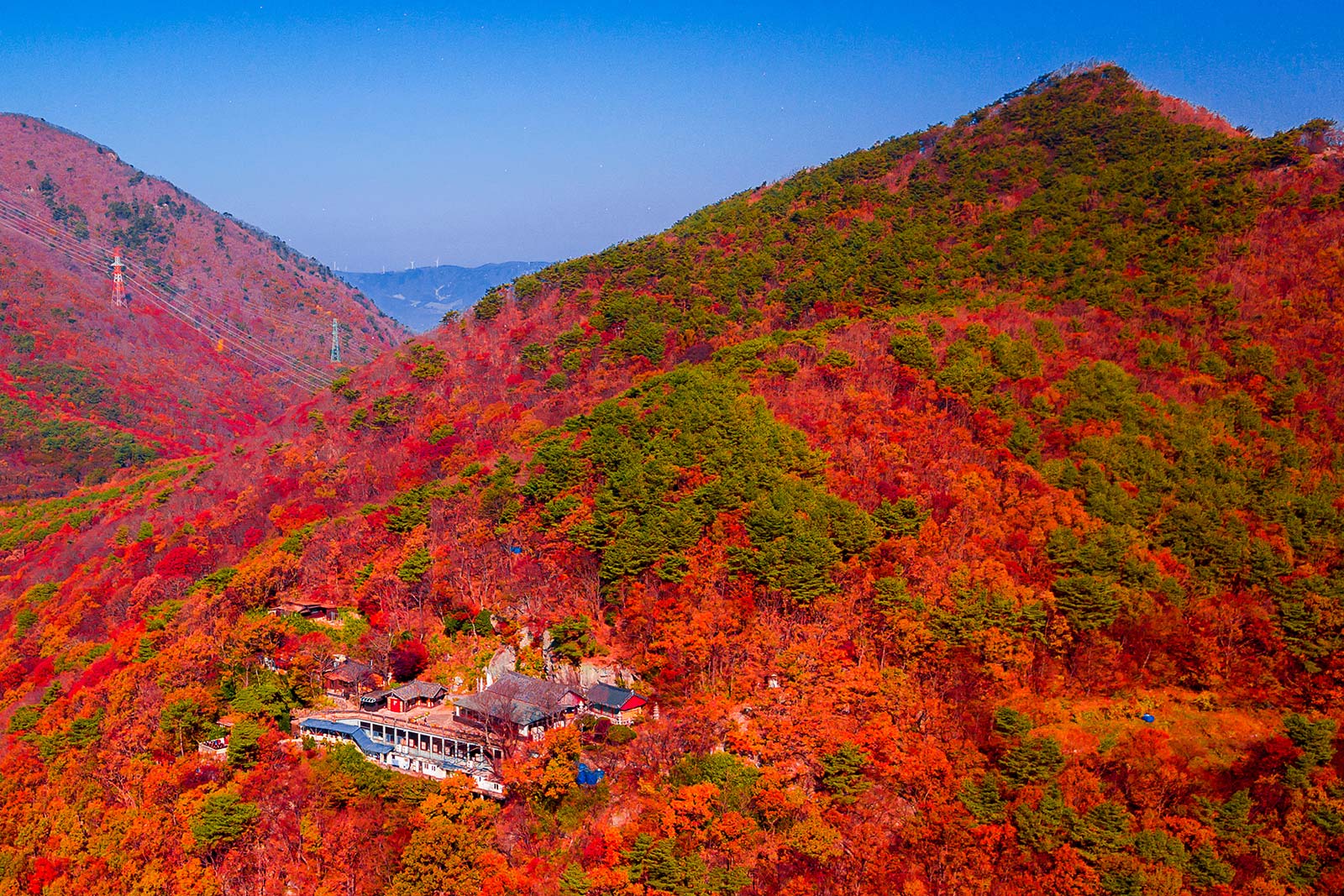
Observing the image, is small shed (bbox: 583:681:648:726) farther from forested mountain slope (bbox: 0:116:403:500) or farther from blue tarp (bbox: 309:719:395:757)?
forested mountain slope (bbox: 0:116:403:500)

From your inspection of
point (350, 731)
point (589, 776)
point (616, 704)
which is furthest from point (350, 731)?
point (616, 704)

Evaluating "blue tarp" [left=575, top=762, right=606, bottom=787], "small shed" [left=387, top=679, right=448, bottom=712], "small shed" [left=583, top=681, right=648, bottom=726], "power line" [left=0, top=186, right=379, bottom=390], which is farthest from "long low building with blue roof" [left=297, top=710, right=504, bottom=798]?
"power line" [left=0, top=186, right=379, bottom=390]

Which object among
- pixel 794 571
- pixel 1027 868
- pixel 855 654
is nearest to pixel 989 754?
pixel 1027 868

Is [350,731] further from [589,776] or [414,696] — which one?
[589,776]

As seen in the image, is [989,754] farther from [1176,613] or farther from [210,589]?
[210,589]

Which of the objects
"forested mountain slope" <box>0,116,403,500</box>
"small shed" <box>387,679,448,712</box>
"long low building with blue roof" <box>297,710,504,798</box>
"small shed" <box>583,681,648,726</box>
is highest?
"forested mountain slope" <box>0,116,403,500</box>

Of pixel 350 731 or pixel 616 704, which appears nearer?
pixel 616 704
